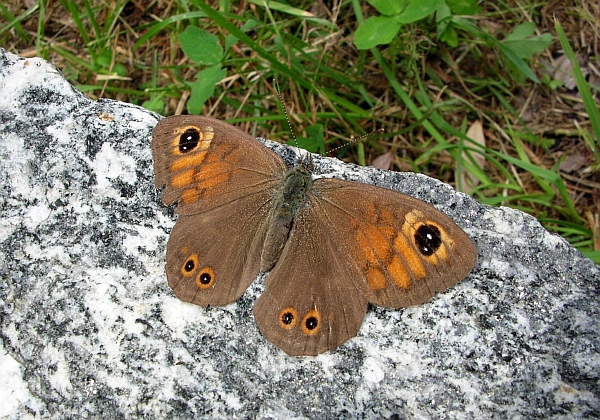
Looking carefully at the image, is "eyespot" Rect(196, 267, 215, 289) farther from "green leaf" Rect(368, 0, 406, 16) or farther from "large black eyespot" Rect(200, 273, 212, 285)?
"green leaf" Rect(368, 0, 406, 16)

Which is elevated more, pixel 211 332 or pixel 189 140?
pixel 189 140

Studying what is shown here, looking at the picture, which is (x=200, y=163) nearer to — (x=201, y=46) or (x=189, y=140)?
(x=189, y=140)

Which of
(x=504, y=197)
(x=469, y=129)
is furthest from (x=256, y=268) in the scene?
(x=469, y=129)

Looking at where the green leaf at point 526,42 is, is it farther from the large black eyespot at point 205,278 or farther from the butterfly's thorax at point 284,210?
the large black eyespot at point 205,278

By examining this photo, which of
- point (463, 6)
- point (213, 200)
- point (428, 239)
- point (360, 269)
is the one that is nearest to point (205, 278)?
point (213, 200)

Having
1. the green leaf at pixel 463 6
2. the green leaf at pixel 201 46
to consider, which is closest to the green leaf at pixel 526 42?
the green leaf at pixel 463 6

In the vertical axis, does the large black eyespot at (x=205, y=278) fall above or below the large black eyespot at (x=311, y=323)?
above

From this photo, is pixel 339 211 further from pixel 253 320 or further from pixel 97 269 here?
pixel 97 269

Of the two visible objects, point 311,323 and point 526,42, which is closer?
point 311,323
